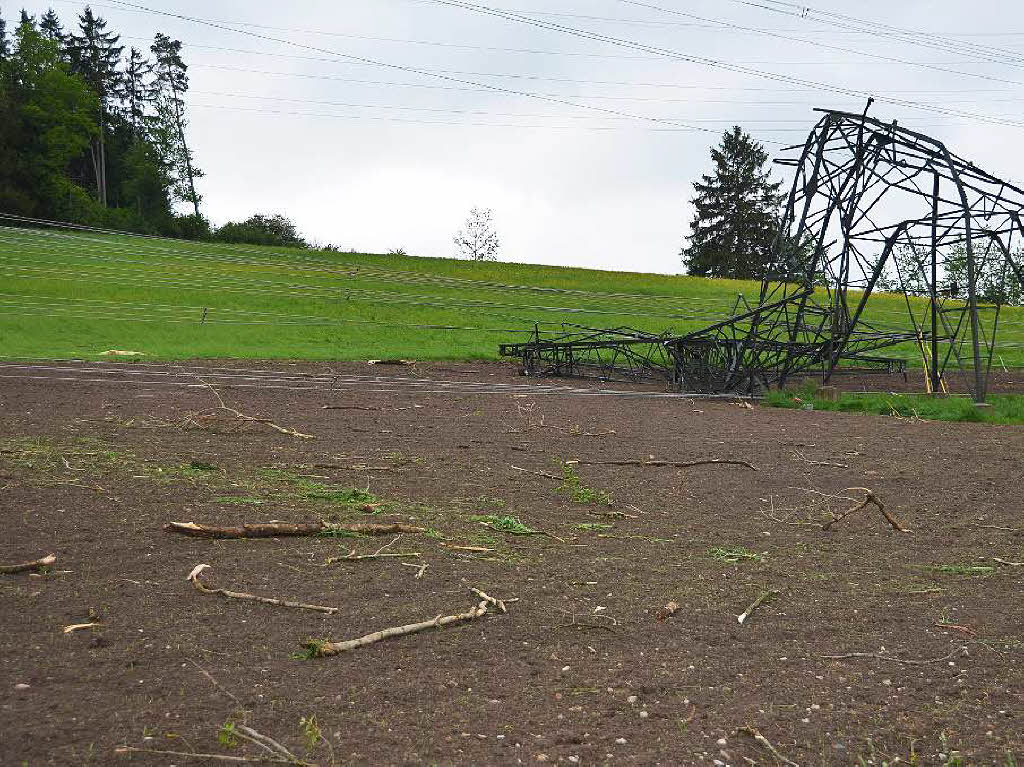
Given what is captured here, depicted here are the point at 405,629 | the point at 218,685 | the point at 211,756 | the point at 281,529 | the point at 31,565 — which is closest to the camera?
the point at 211,756

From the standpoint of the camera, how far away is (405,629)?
4438 millimetres

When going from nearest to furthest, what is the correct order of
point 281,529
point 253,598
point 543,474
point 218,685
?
point 218,685 < point 253,598 < point 281,529 < point 543,474

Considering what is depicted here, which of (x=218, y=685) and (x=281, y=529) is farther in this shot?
(x=281, y=529)

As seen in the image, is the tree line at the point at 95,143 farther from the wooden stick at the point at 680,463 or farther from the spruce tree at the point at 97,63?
the wooden stick at the point at 680,463

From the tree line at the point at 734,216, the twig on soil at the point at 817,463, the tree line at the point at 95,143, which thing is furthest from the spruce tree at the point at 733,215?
the twig on soil at the point at 817,463

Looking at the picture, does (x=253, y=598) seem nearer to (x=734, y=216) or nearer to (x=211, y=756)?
(x=211, y=756)

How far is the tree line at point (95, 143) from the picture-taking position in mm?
57438

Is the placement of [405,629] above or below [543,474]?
above

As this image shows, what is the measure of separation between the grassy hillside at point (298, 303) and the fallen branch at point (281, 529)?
17.0 m

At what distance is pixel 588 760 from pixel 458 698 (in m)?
0.68

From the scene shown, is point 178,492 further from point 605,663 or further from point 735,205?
point 735,205

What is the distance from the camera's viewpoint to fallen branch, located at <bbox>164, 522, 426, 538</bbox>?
5.96m

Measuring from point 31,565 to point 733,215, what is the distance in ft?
238

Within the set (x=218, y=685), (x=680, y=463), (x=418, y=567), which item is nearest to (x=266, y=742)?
(x=218, y=685)
